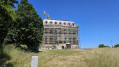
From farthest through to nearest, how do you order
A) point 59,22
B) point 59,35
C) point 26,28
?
1. point 59,22
2. point 59,35
3. point 26,28

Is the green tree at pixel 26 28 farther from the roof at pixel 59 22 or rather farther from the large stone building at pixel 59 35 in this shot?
the roof at pixel 59 22

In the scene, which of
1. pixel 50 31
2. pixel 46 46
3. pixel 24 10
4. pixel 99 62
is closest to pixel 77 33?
pixel 50 31

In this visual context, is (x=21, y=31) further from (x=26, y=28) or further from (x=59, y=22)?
(x=59, y=22)

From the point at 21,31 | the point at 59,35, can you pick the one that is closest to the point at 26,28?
the point at 21,31

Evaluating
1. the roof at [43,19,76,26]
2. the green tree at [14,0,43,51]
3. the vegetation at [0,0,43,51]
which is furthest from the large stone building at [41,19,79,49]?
the vegetation at [0,0,43,51]

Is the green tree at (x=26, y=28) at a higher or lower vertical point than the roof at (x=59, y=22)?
lower

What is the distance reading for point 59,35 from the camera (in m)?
42.6

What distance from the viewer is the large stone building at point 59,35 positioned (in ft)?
135

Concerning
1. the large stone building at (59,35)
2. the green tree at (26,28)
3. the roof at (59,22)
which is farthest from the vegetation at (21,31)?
the roof at (59,22)

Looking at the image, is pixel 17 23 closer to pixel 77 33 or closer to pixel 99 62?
pixel 99 62

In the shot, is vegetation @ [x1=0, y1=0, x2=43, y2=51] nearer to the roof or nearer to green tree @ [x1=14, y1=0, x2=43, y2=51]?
green tree @ [x1=14, y1=0, x2=43, y2=51]

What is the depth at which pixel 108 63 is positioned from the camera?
4.45m

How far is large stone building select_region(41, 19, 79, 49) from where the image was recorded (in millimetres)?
41031

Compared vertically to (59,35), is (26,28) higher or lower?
lower
